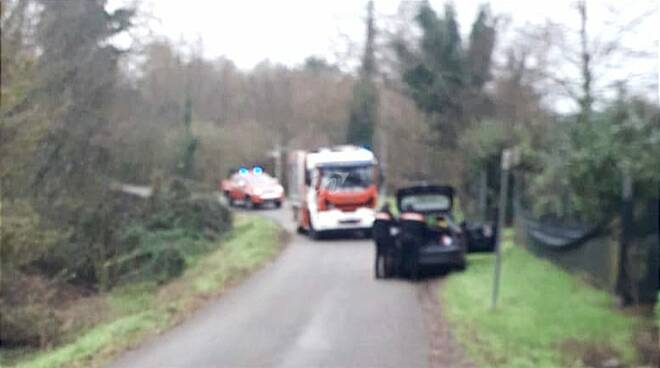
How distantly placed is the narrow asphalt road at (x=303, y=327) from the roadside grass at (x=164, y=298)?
0.38 m

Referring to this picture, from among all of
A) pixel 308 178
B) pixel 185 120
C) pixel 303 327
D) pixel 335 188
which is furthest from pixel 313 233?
pixel 303 327

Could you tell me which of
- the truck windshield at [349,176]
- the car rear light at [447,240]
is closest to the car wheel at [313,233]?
the truck windshield at [349,176]

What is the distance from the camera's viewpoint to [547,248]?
24203 mm

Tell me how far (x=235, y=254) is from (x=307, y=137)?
237 inches

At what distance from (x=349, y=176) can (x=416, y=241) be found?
30.9 ft

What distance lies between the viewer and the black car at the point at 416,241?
24.4 m

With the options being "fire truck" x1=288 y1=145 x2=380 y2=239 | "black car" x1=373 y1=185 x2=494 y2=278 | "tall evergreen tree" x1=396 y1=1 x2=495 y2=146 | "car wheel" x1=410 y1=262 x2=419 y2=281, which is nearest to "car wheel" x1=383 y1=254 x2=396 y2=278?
"black car" x1=373 y1=185 x2=494 y2=278

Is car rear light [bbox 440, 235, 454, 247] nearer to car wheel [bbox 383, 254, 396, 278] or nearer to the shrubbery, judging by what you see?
Result: car wheel [bbox 383, 254, 396, 278]

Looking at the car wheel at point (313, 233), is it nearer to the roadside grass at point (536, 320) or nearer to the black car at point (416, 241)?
the black car at point (416, 241)

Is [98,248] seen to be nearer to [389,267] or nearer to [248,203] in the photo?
[248,203]

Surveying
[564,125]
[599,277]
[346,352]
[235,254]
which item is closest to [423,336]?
[346,352]

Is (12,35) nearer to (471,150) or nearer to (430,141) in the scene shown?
(471,150)

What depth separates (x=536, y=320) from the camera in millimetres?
16344

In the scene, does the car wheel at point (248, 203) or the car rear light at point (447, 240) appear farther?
the car wheel at point (248, 203)
